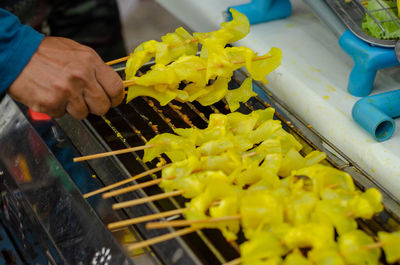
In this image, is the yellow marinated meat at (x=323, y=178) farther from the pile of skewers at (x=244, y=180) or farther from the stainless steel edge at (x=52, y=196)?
the stainless steel edge at (x=52, y=196)

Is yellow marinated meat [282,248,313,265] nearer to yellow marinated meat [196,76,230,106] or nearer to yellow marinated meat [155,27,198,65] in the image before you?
yellow marinated meat [196,76,230,106]

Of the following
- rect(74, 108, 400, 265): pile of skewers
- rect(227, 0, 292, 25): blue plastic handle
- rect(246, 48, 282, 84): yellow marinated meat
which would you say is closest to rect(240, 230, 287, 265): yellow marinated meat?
rect(74, 108, 400, 265): pile of skewers

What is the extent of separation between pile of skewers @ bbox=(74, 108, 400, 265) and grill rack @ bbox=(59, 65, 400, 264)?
7cm

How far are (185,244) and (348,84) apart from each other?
1164 mm

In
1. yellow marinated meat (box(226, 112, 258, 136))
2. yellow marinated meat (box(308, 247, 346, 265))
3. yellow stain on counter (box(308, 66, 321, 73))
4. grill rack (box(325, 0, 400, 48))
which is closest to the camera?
yellow marinated meat (box(308, 247, 346, 265))

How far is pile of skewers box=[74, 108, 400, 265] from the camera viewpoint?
1279 millimetres

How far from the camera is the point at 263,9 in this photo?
2.50m

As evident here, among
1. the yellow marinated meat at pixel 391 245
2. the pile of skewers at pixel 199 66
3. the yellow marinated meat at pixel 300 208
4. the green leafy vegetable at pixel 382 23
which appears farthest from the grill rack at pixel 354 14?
the yellow marinated meat at pixel 391 245

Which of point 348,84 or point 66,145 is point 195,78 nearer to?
point 66,145

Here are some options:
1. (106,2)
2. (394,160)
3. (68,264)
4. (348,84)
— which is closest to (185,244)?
(68,264)

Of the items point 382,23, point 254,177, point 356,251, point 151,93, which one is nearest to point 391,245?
point 356,251

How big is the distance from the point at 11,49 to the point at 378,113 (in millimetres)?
1423

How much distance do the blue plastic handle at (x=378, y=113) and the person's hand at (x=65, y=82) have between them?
979 mm

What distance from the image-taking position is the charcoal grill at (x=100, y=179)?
4.76ft
